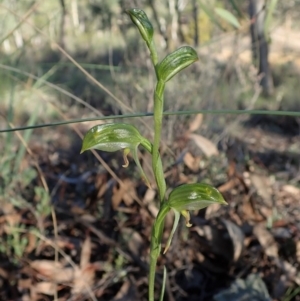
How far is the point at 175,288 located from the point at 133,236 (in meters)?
0.18

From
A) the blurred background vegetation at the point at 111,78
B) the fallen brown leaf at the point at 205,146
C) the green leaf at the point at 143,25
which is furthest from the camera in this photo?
the fallen brown leaf at the point at 205,146

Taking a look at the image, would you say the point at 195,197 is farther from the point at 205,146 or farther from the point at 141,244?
the point at 205,146

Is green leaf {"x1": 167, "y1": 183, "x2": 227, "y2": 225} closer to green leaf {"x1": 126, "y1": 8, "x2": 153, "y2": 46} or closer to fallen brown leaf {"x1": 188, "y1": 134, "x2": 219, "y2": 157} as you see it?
green leaf {"x1": 126, "y1": 8, "x2": 153, "y2": 46}

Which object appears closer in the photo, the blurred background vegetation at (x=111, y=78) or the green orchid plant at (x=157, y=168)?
the green orchid plant at (x=157, y=168)

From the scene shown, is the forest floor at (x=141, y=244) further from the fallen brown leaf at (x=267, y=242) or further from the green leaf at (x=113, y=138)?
the green leaf at (x=113, y=138)

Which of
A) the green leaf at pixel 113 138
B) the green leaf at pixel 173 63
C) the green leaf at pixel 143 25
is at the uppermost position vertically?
the green leaf at pixel 143 25

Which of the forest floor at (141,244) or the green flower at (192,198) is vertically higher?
the green flower at (192,198)

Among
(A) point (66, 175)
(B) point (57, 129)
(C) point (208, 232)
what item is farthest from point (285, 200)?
(B) point (57, 129)

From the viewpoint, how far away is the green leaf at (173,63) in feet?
1.71

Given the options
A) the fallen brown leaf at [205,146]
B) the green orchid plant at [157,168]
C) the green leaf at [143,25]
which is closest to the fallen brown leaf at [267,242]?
the fallen brown leaf at [205,146]

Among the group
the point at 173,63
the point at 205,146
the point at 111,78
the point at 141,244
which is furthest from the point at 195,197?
the point at 111,78

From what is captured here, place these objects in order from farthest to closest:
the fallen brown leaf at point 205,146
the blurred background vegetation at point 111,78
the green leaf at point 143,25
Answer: the fallen brown leaf at point 205,146, the blurred background vegetation at point 111,78, the green leaf at point 143,25

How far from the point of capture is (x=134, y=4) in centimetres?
219

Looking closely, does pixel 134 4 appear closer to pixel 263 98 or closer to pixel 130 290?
pixel 130 290
